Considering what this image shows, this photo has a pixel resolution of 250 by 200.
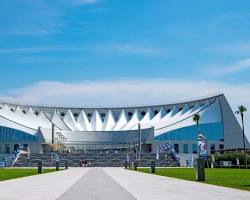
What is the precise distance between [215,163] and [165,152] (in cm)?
1913

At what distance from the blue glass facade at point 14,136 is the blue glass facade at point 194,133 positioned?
29.5 metres

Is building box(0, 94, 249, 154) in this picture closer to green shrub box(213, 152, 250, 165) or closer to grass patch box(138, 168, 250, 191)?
green shrub box(213, 152, 250, 165)

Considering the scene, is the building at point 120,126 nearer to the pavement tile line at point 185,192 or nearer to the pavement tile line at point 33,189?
the pavement tile line at point 33,189

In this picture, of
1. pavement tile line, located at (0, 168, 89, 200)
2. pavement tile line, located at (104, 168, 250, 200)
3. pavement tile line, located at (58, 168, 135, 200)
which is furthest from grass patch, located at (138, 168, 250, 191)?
pavement tile line, located at (0, 168, 89, 200)

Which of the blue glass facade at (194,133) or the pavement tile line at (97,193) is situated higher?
the blue glass facade at (194,133)

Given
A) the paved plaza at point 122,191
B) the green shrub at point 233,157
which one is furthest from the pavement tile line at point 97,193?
the green shrub at point 233,157

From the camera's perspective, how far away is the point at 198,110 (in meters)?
120

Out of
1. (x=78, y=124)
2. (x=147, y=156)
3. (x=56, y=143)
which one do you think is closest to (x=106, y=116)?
(x=78, y=124)

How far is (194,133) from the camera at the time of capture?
11369cm

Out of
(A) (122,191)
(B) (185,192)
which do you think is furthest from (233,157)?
(B) (185,192)

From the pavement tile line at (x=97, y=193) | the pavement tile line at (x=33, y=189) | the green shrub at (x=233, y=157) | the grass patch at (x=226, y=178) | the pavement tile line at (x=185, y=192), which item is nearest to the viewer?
the pavement tile line at (x=185, y=192)

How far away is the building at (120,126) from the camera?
114 m

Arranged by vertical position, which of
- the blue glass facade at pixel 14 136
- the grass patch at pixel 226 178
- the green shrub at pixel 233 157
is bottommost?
the grass patch at pixel 226 178

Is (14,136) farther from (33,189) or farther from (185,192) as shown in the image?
(185,192)
